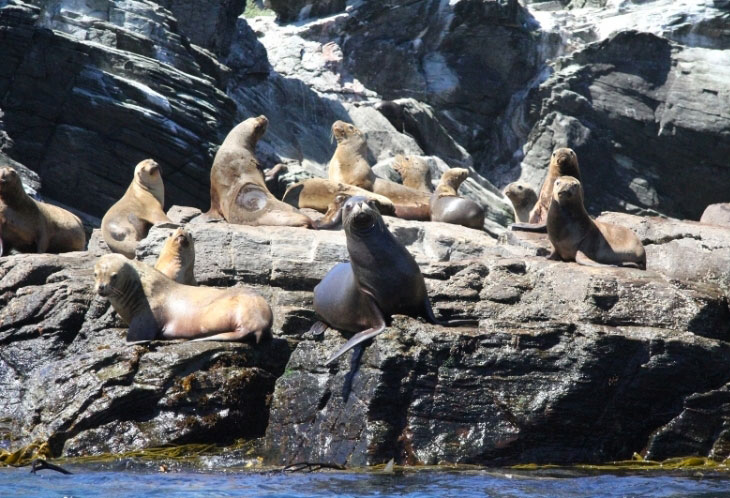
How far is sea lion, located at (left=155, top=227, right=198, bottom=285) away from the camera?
1020cm

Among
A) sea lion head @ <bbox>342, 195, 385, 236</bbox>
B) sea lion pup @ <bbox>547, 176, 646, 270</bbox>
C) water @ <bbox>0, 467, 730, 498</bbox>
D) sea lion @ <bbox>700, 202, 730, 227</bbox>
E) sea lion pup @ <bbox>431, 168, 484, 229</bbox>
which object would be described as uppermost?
sea lion head @ <bbox>342, 195, 385, 236</bbox>

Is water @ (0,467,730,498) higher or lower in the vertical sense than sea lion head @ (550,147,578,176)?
lower

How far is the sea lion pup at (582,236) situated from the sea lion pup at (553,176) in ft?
4.80

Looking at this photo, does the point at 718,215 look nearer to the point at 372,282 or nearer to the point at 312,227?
the point at 312,227

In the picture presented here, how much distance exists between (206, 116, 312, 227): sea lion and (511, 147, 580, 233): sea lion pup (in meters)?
2.53

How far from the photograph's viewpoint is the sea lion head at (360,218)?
27.8 feet

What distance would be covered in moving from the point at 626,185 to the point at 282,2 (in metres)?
11.2

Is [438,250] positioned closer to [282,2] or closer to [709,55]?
[709,55]

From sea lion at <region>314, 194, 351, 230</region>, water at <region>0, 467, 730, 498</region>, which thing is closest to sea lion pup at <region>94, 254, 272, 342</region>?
water at <region>0, 467, 730, 498</region>

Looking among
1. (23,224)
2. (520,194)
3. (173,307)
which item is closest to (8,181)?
(23,224)

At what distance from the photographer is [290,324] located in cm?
973

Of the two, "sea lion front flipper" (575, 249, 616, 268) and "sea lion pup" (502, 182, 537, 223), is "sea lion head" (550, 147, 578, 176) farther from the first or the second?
"sea lion front flipper" (575, 249, 616, 268)

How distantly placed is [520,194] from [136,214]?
524cm

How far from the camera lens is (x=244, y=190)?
13.5 metres
